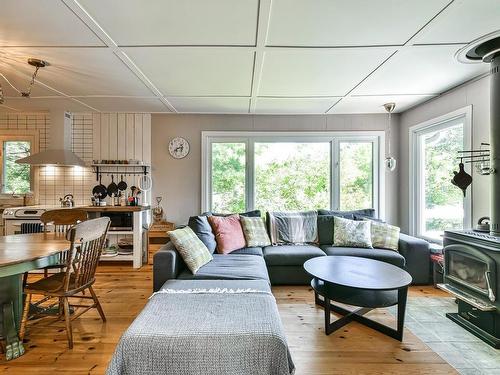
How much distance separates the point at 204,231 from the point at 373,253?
6.73 ft

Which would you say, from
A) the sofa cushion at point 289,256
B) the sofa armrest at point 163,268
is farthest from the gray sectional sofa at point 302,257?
the sofa armrest at point 163,268

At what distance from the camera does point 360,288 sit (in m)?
1.90

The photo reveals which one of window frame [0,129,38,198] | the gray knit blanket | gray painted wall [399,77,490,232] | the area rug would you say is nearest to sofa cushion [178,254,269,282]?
the gray knit blanket

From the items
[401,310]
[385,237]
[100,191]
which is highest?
[100,191]

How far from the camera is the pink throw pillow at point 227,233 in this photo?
3.06 metres

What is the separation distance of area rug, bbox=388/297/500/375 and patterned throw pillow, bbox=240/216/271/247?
158 centimetres

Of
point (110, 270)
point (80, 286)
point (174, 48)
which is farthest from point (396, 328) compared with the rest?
point (110, 270)

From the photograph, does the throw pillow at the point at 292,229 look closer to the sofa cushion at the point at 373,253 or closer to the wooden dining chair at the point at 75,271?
the sofa cushion at the point at 373,253

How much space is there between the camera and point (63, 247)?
6.82 feet

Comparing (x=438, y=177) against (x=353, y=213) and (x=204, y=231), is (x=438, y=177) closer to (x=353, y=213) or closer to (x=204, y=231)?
(x=353, y=213)

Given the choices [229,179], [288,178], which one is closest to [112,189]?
[229,179]

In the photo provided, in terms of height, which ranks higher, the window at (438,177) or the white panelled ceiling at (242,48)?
the white panelled ceiling at (242,48)

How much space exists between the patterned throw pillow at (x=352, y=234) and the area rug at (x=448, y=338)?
2.67ft

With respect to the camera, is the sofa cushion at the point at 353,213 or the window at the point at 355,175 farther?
the window at the point at 355,175
